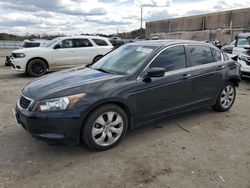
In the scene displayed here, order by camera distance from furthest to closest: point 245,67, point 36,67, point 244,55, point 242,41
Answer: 1. point 242,41
2. point 36,67
3. point 244,55
4. point 245,67

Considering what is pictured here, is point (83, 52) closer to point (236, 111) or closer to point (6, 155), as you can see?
point (236, 111)

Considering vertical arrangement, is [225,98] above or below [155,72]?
below

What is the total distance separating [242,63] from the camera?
395 inches

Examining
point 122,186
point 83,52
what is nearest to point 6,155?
point 122,186

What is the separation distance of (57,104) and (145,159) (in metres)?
1.44

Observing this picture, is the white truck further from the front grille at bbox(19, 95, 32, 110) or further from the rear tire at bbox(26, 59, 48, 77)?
the front grille at bbox(19, 95, 32, 110)

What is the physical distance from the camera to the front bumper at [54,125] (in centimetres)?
362

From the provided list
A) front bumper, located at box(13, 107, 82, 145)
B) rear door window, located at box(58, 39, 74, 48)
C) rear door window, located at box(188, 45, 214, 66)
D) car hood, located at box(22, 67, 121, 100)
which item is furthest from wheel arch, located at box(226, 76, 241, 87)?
rear door window, located at box(58, 39, 74, 48)

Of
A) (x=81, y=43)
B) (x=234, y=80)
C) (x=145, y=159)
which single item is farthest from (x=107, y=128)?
(x=81, y=43)

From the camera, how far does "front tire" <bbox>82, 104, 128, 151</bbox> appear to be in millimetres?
3842

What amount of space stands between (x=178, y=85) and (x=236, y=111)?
2.13 meters

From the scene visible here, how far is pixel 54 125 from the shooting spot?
12.0 ft

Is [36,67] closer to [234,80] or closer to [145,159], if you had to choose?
[234,80]

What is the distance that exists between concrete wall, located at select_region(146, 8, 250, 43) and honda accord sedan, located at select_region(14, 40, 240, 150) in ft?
122
